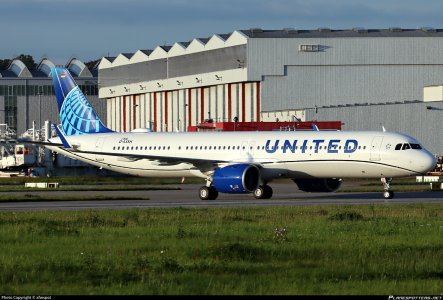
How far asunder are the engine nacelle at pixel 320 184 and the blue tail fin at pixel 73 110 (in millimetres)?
14127

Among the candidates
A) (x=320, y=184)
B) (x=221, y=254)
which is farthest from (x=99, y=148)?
(x=221, y=254)

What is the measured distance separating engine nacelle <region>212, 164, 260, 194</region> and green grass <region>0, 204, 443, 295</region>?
1512cm

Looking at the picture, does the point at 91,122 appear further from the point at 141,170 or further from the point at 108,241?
the point at 108,241

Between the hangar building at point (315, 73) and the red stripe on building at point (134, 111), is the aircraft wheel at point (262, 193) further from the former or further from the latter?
the red stripe on building at point (134, 111)

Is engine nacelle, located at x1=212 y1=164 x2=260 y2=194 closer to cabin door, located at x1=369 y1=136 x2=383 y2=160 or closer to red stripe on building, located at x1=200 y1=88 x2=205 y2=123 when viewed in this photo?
cabin door, located at x1=369 y1=136 x2=383 y2=160

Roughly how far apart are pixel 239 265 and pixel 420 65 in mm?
89435

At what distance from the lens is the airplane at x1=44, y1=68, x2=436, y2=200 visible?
50.8 metres

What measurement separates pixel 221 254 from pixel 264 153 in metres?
31.2

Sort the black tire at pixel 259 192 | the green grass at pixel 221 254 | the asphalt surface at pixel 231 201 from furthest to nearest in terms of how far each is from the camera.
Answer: the black tire at pixel 259 192 < the asphalt surface at pixel 231 201 < the green grass at pixel 221 254

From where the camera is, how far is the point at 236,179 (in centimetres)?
5172

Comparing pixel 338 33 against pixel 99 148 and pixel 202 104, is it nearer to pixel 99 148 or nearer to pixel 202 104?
pixel 202 104

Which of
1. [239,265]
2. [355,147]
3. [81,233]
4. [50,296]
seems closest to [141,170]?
[355,147]

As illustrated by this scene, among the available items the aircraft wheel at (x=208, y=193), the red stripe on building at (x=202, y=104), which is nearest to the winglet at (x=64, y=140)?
the aircraft wheel at (x=208, y=193)

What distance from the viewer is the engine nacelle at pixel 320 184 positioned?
55938 millimetres
